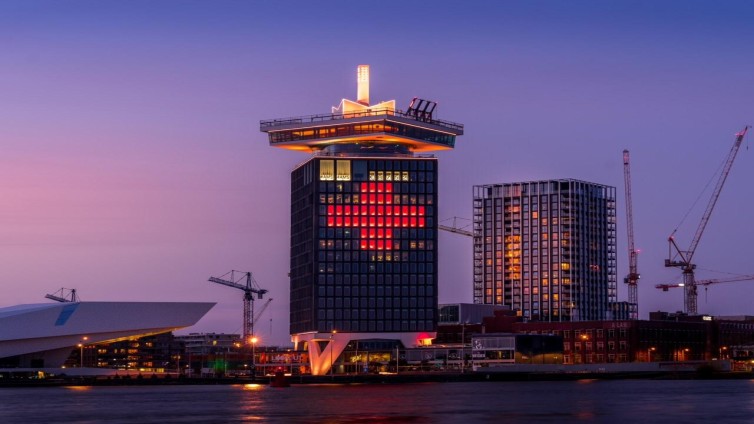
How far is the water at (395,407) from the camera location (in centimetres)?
11531

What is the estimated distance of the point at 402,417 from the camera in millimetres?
115312

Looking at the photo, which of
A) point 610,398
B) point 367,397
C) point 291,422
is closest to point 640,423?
point 291,422

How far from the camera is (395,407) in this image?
133m

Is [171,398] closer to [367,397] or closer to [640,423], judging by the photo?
[367,397]

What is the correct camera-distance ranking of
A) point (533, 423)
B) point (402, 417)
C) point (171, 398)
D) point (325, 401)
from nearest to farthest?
point (533, 423), point (402, 417), point (325, 401), point (171, 398)

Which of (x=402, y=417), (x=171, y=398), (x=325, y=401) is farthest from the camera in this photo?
(x=171, y=398)

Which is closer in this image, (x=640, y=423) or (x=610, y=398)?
(x=640, y=423)

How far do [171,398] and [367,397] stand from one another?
26.1 meters

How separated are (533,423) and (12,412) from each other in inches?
2094

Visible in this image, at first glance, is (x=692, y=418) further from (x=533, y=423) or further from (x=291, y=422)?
(x=291, y=422)

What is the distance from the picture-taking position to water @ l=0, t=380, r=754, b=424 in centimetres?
11531

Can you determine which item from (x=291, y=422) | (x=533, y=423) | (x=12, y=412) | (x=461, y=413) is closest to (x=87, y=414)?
(x=12, y=412)

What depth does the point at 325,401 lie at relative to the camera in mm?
150625

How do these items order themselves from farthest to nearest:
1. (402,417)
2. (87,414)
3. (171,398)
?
(171,398)
(87,414)
(402,417)
